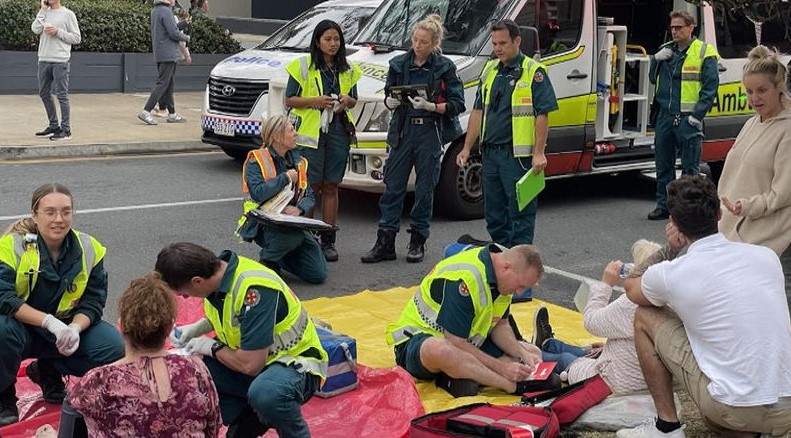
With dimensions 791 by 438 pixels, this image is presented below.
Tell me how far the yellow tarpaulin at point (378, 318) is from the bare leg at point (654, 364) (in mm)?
1333

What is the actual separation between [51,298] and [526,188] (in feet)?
12.3

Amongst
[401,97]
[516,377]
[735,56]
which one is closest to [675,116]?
[735,56]

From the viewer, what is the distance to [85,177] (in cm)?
1144

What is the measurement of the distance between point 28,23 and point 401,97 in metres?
9.96

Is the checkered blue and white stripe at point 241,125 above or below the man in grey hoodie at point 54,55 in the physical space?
below

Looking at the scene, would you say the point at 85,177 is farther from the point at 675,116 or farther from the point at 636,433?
the point at 636,433

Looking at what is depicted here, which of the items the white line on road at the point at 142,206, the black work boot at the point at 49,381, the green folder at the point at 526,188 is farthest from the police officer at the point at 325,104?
the black work boot at the point at 49,381

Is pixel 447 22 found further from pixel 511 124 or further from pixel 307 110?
pixel 511 124

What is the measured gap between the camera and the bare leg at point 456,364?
18.6ft

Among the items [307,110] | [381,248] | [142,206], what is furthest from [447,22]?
[142,206]

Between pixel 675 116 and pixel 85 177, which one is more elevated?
pixel 675 116

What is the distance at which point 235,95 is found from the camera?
11719 mm

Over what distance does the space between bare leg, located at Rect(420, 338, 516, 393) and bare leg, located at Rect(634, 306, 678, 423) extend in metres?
0.91

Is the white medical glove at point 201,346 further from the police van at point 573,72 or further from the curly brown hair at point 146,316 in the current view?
the police van at point 573,72
